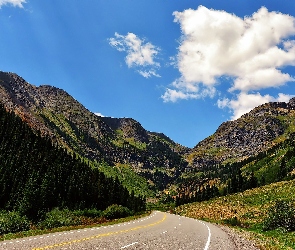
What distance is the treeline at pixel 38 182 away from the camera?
84.3 metres

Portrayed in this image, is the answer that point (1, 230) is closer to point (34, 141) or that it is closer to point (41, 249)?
point (41, 249)

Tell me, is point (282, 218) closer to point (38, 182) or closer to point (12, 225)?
point (12, 225)

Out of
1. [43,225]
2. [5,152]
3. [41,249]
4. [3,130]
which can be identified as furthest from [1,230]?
[3,130]

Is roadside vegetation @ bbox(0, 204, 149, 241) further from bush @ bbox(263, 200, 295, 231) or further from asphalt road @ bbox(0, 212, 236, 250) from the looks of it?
bush @ bbox(263, 200, 295, 231)

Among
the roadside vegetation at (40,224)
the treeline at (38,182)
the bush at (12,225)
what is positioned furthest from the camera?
the treeline at (38,182)

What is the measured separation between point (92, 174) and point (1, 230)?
105m

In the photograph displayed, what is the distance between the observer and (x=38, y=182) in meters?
93.9

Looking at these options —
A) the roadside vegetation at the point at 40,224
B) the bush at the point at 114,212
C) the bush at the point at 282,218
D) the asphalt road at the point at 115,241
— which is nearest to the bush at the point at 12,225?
the roadside vegetation at the point at 40,224

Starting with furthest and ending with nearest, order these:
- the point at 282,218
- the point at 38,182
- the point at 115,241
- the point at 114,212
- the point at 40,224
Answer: the point at 38,182
the point at 114,212
the point at 282,218
the point at 40,224
the point at 115,241

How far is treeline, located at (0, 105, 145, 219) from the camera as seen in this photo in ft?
277

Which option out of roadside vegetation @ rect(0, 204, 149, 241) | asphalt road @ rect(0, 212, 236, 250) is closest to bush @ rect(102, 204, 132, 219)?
roadside vegetation @ rect(0, 204, 149, 241)

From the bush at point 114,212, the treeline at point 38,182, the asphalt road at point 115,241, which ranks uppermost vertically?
the treeline at point 38,182

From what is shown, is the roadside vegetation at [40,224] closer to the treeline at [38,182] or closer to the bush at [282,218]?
the treeline at [38,182]

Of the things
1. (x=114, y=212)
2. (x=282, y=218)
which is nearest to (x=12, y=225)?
(x=114, y=212)
